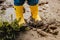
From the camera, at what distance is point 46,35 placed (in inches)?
101

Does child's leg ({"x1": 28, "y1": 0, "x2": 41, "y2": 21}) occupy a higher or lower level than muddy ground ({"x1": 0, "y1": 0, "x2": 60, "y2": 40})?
higher

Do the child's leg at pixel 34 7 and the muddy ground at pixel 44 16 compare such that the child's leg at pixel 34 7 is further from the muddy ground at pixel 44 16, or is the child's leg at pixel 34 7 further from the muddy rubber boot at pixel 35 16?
the muddy ground at pixel 44 16

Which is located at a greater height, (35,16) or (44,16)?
(35,16)

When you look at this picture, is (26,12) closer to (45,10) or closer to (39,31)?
(45,10)

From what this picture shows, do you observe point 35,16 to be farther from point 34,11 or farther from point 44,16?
point 44,16

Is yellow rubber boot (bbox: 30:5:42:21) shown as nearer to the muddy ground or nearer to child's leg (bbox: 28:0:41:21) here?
child's leg (bbox: 28:0:41:21)

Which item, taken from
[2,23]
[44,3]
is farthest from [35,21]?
[44,3]

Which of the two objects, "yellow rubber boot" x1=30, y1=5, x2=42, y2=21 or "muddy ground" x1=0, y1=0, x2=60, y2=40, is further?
"yellow rubber boot" x1=30, y1=5, x2=42, y2=21

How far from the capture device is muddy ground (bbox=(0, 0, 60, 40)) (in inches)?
99.3

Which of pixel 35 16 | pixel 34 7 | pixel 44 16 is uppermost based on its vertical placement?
pixel 34 7

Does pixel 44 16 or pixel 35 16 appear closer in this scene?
pixel 35 16

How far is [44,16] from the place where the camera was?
3.14m

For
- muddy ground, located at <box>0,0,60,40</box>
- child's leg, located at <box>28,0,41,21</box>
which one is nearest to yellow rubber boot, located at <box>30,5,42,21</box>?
child's leg, located at <box>28,0,41,21</box>

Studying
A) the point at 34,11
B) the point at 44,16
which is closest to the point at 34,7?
the point at 34,11
